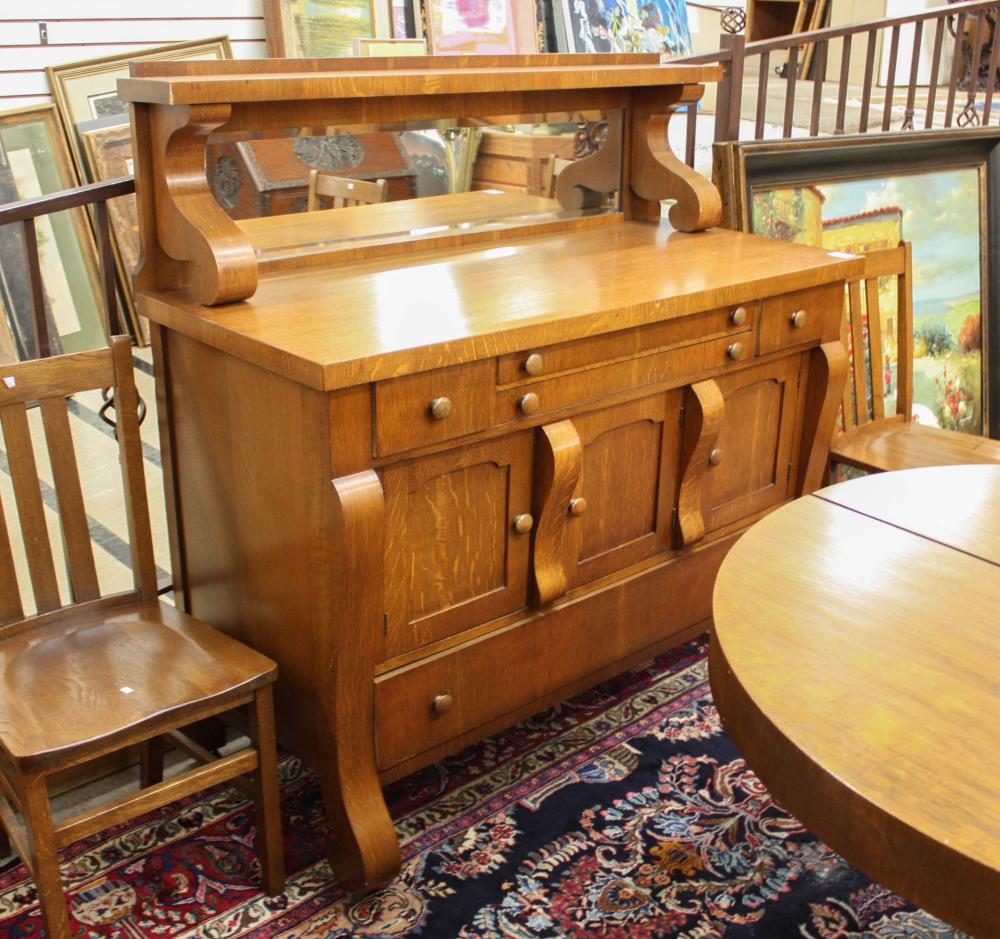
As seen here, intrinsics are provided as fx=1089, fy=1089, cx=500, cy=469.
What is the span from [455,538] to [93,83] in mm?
4168

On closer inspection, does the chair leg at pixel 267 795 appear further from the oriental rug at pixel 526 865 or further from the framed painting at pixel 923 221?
the framed painting at pixel 923 221

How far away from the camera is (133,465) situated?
2189 millimetres

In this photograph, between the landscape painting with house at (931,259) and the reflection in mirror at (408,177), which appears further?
the landscape painting with house at (931,259)

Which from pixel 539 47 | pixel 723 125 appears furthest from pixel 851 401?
pixel 539 47

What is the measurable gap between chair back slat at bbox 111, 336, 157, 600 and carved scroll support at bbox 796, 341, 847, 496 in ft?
5.41

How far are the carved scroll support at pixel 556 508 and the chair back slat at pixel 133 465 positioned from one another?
0.80 meters

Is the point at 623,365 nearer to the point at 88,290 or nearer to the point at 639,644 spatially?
the point at 639,644

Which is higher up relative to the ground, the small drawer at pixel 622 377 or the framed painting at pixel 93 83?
the framed painting at pixel 93 83

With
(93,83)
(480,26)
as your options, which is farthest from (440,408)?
(480,26)

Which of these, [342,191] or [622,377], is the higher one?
[342,191]

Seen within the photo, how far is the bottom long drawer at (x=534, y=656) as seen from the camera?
217cm

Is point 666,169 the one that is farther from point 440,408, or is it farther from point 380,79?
→ point 440,408

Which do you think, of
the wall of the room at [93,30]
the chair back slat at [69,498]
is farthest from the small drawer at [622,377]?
the wall of the room at [93,30]

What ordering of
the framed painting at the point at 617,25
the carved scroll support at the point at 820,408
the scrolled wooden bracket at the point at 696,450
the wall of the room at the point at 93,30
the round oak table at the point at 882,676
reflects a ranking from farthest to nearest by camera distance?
the framed painting at the point at 617,25
the wall of the room at the point at 93,30
the carved scroll support at the point at 820,408
the scrolled wooden bracket at the point at 696,450
the round oak table at the point at 882,676
